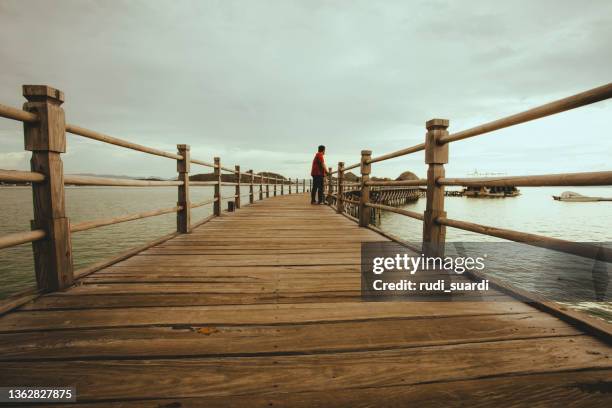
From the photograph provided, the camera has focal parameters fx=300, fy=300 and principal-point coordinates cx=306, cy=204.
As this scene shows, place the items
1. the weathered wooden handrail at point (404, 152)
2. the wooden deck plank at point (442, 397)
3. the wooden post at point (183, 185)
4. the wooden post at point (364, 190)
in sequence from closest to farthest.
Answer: the wooden deck plank at point (442, 397), the weathered wooden handrail at point (404, 152), the wooden post at point (183, 185), the wooden post at point (364, 190)

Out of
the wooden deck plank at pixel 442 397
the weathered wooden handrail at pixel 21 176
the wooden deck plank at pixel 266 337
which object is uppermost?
the weathered wooden handrail at pixel 21 176

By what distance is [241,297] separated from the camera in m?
1.92

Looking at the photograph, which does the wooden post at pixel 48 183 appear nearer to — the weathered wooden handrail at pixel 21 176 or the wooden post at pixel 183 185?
the weathered wooden handrail at pixel 21 176

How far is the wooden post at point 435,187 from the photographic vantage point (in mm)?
2678

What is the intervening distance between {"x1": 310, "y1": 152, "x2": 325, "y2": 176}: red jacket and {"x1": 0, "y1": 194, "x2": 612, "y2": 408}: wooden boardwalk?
690cm

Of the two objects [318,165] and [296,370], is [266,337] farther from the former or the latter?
[318,165]

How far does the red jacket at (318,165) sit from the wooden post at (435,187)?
6.12 metres

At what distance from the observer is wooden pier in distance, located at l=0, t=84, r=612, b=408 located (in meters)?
1.08

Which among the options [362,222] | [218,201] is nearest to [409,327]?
[362,222]

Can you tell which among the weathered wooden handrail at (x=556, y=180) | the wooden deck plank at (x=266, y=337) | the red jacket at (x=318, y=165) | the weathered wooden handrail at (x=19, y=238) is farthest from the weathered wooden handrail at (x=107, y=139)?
the red jacket at (x=318, y=165)

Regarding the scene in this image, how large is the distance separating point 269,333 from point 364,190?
3.88 metres

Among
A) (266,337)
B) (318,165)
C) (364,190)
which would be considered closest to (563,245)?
(266,337)

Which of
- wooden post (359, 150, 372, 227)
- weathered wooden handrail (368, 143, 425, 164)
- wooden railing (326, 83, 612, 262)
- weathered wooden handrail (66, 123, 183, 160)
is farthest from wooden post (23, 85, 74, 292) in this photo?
wooden post (359, 150, 372, 227)

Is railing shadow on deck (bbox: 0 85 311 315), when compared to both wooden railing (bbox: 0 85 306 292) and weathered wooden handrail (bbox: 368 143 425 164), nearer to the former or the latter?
wooden railing (bbox: 0 85 306 292)
